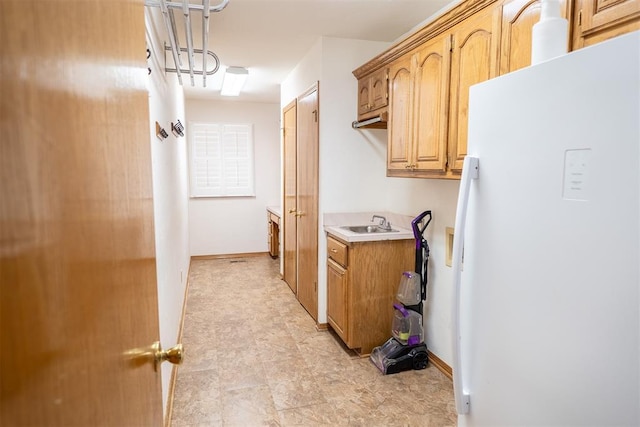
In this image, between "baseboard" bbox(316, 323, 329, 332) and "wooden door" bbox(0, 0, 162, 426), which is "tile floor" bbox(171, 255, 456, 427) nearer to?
"baseboard" bbox(316, 323, 329, 332)

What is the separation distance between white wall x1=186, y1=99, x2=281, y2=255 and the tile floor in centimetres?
243

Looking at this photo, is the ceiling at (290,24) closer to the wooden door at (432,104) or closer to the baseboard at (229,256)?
the wooden door at (432,104)

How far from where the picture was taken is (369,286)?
2811 mm

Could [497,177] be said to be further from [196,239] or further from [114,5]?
[196,239]

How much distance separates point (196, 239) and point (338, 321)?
375cm

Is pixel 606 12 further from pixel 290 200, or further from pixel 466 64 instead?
pixel 290 200

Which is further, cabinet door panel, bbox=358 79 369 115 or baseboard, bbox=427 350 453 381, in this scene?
cabinet door panel, bbox=358 79 369 115

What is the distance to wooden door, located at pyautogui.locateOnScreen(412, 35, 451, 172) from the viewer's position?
2061 mm

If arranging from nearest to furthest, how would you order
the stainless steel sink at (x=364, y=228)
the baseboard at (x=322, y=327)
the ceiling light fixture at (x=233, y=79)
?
the stainless steel sink at (x=364, y=228) → the baseboard at (x=322, y=327) → the ceiling light fixture at (x=233, y=79)

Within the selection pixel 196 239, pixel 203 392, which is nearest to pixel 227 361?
pixel 203 392

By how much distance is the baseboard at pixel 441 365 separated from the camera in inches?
101

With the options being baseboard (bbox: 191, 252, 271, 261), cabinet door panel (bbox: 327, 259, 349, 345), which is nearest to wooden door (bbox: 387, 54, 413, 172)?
cabinet door panel (bbox: 327, 259, 349, 345)

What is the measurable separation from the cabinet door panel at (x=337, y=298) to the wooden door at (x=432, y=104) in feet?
3.61

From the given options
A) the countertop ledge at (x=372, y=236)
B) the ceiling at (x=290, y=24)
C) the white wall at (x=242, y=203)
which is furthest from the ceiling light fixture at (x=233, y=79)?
the countertop ledge at (x=372, y=236)
